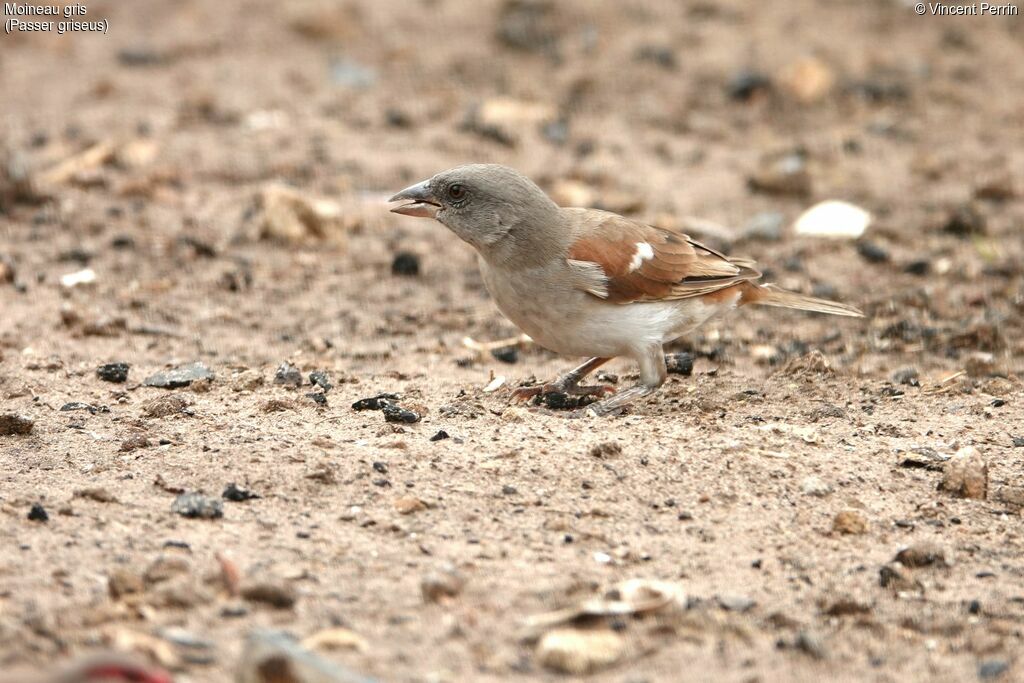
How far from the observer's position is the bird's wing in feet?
21.3

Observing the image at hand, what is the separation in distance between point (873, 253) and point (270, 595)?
19.7 ft

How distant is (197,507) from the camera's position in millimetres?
4809

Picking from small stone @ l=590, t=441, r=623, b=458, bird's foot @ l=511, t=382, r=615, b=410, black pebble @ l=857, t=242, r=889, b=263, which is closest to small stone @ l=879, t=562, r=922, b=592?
small stone @ l=590, t=441, r=623, b=458

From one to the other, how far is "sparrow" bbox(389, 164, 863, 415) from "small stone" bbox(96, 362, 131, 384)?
158 centimetres

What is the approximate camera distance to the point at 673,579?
4605 millimetres

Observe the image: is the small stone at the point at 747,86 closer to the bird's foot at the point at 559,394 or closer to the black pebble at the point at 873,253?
the black pebble at the point at 873,253

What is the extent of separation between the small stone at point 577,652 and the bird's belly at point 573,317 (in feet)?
8.03

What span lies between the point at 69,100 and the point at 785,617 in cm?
880

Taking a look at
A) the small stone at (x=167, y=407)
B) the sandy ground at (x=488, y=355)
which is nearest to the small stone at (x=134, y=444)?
the sandy ground at (x=488, y=355)

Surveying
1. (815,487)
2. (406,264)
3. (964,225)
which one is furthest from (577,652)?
(964,225)

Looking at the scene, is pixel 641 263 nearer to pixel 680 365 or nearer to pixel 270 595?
pixel 680 365

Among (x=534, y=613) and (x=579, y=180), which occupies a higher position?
(x=579, y=180)

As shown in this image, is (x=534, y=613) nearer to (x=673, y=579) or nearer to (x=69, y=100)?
(x=673, y=579)

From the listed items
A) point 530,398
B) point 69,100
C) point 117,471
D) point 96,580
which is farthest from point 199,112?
point 96,580
